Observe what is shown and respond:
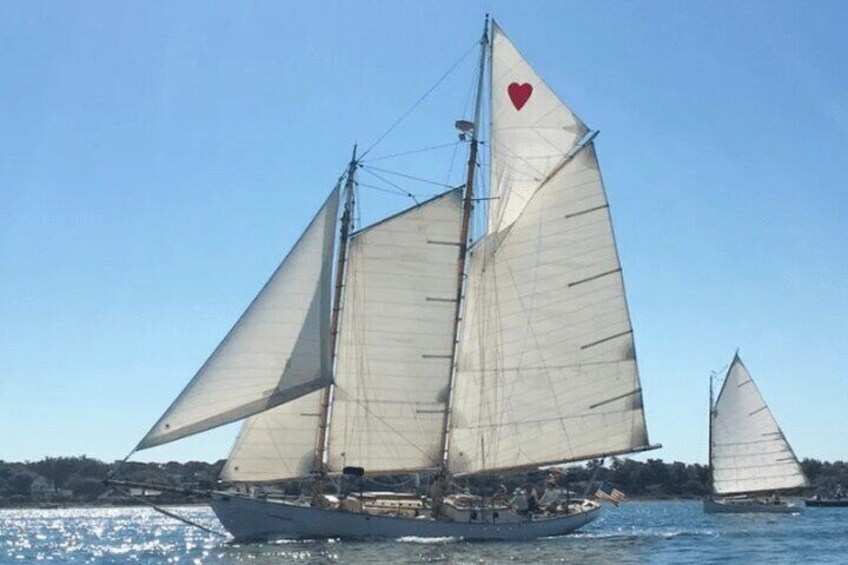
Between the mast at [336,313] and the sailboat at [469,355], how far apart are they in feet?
0.21

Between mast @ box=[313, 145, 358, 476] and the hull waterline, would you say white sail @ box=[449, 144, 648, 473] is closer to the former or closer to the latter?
mast @ box=[313, 145, 358, 476]

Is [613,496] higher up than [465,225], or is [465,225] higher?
[465,225]

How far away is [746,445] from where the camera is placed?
10006 cm

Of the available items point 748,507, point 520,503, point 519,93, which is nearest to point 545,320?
point 520,503

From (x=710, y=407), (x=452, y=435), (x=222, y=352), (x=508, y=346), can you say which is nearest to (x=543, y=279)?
(x=508, y=346)

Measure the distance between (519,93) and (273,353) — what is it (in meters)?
17.6

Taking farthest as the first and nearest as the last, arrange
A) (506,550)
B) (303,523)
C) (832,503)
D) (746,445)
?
(832,503) → (746,445) → (303,523) → (506,550)

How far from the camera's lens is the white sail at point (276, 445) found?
51812mm

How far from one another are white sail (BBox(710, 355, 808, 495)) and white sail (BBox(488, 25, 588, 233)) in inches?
1871

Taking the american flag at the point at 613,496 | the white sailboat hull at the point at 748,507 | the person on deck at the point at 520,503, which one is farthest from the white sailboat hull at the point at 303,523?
the white sailboat hull at the point at 748,507

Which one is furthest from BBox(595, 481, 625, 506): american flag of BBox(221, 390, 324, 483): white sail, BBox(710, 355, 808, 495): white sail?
BBox(710, 355, 808, 495): white sail

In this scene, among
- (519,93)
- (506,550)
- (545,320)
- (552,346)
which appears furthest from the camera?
(519,93)

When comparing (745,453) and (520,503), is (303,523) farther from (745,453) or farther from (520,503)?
(745,453)

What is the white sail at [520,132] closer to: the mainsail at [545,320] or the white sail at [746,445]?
the mainsail at [545,320]
